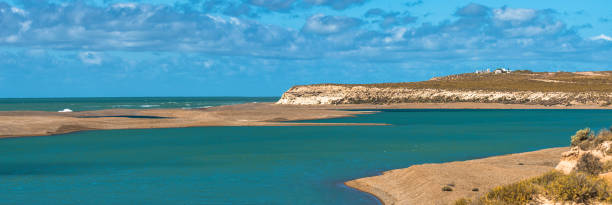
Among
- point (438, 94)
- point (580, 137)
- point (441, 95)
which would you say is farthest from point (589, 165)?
point (438, 94)

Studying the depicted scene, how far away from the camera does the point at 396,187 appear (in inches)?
835

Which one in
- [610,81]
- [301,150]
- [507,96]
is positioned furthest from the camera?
[610,81]

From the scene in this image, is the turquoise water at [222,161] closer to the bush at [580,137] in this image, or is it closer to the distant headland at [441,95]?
the bush at [580,137]

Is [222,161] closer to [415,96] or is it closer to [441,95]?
[415,96]

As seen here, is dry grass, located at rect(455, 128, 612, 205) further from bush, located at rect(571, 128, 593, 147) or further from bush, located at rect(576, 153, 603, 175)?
bush, located at rect(571, 128, 593, 147)

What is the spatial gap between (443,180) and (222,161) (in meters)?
13.3

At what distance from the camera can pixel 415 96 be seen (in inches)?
5330

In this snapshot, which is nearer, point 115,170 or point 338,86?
point 115,170

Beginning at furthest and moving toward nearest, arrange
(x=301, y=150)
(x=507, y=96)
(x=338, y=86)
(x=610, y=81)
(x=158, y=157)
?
(x=610, y=81), (x=338, y=86), (x=507, y=96), (x=301, y=150), (x=158, y=157)

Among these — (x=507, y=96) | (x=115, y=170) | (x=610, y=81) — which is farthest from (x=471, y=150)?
(x=610, y=81)

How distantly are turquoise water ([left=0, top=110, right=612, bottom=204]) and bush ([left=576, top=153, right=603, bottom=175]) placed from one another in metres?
6.59

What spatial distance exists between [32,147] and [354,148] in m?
21.5

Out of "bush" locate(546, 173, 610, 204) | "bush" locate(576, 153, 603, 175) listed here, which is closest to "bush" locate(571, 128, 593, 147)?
"bush" locate(576, 153, 603, 175)

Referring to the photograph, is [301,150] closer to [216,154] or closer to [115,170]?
[216,154]
